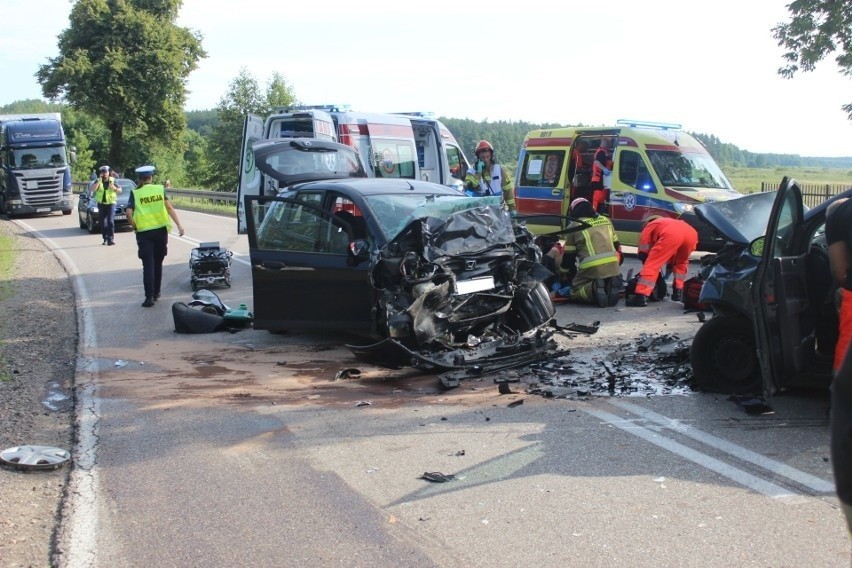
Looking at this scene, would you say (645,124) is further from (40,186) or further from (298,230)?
(40,186)

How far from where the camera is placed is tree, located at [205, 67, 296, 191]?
76.1 m

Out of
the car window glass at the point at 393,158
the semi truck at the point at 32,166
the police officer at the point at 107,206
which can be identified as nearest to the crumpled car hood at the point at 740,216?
the car window glass at the point at 393,158

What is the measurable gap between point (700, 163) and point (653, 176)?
3.88 feet

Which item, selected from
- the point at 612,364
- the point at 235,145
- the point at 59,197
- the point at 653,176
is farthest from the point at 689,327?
the point at 235,145

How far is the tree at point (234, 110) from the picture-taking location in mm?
76062

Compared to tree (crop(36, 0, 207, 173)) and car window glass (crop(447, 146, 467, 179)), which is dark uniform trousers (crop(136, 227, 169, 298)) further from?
tree (crop(36, 0, 207, 173))

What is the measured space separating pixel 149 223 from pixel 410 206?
4989 millimetres

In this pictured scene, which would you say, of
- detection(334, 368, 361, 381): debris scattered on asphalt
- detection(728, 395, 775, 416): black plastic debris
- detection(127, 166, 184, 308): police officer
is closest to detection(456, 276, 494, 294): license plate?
detection(334, 368, 361, 381): debris scattered on asphalt

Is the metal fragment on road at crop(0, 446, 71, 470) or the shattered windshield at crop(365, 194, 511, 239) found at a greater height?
the shattered windshield at crop(365, 194, 511, 239)

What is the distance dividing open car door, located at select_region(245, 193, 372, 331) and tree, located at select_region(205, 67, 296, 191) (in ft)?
223

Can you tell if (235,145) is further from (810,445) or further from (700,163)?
(810,445)

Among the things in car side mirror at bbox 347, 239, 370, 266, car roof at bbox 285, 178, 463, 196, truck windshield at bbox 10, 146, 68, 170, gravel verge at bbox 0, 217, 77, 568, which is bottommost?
gravel verge at bbox 0, 217, 77, 568

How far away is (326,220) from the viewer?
905 centimetres

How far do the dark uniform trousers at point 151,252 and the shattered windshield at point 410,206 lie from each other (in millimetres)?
4621
